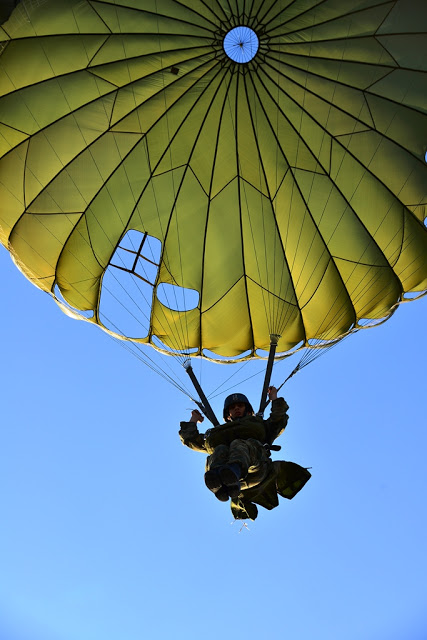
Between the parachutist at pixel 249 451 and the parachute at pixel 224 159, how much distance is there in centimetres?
182

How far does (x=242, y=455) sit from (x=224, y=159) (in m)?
4.10

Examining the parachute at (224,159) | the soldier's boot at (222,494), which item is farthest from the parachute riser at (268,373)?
the soldier's boot at (222,494)

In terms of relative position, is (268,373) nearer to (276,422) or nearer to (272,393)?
(272,393)

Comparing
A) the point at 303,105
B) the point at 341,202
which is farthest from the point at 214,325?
the point at 303,105

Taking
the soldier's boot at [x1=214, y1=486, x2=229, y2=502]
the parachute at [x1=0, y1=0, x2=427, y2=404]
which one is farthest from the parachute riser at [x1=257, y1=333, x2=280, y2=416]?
the soldier's boot at [x1=214, y1=486, x2=229, y2=502]

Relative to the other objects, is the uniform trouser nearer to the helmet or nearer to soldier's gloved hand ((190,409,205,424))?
the helmet

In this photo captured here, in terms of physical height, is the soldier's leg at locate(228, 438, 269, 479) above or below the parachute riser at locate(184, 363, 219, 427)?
below

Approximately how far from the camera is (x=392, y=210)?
Answer: 35.2 ft

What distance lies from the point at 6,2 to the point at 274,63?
3266 millimetres

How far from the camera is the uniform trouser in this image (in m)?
8.46

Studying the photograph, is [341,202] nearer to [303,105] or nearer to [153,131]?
[303,105]

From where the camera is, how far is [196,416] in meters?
9.98

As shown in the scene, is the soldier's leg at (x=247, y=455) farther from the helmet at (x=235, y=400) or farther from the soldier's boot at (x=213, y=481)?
the helmet at (x=235, y=400)

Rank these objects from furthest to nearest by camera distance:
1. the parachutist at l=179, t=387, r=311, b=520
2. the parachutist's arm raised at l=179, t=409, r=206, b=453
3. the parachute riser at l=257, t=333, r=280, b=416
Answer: the parachute riser at l=257, t=333, r=280, b=416
the parachutist's arm raised at l=179, t=409, r=206, b=453
the parachutist at l=179, t=387, r=311, b=520
